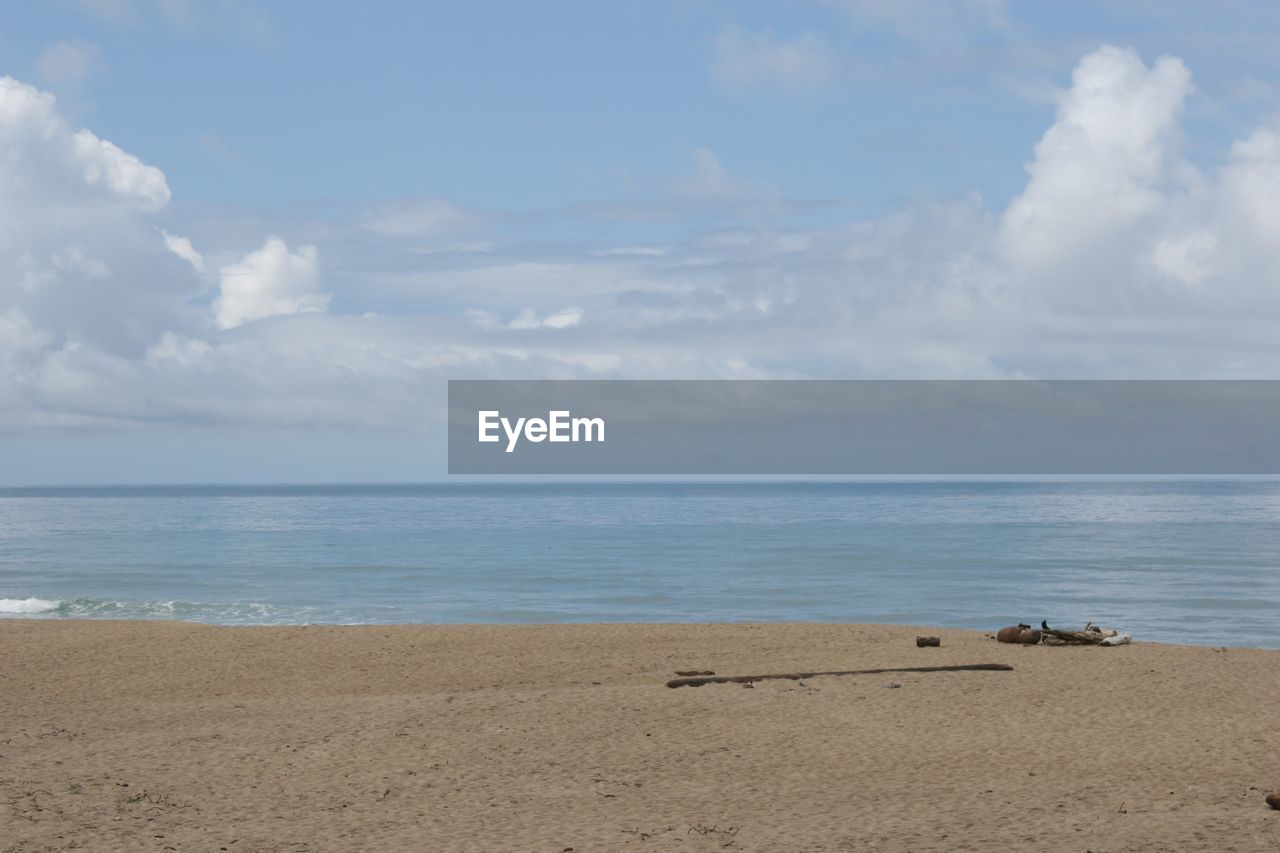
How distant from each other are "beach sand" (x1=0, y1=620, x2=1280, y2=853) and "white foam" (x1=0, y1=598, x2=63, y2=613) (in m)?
10.1

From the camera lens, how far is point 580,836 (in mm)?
9500

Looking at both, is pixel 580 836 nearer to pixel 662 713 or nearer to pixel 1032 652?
pixel 662 713

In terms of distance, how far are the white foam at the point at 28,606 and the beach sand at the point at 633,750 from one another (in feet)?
33.2

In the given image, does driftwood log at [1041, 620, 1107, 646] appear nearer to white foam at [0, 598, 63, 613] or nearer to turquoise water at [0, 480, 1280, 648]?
turquoise water at [0, 480, 1280, 648]

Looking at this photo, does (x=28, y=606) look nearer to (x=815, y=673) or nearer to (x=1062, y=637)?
(x=815, y=673)

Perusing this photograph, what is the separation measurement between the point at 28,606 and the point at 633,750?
2372cm

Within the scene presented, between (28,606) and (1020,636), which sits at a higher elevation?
(1020,636)

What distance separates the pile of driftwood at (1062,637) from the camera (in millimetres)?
20500

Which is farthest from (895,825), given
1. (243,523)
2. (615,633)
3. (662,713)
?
(243,523)

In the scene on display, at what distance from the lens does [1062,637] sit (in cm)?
2062

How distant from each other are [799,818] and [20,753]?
8.40 meters

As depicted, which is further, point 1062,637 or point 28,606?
point 28,606

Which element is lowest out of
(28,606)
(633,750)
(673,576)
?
(673,576)

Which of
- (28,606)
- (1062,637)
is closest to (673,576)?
(28,606)
